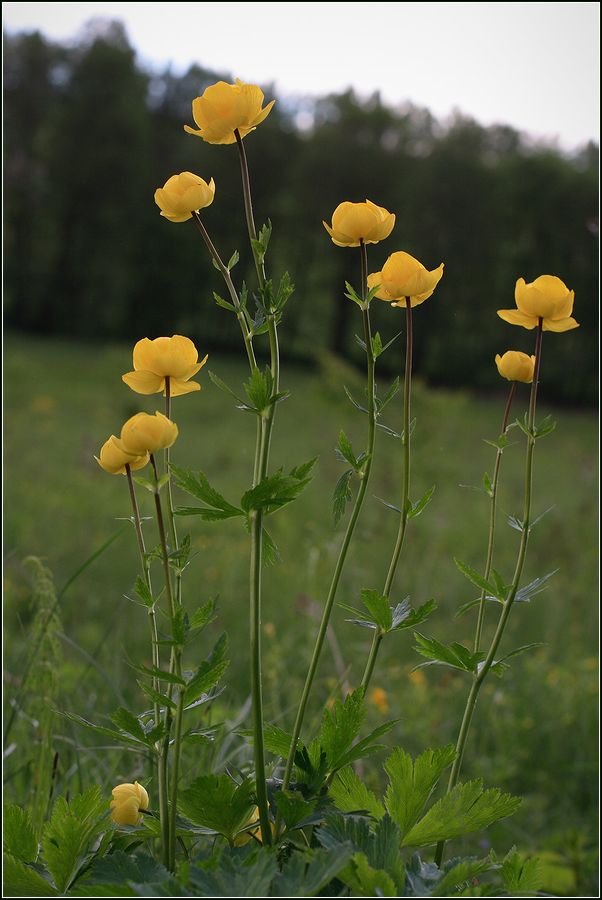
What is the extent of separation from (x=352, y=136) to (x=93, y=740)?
10.6 m

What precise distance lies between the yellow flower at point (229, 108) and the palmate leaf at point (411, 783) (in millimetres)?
596

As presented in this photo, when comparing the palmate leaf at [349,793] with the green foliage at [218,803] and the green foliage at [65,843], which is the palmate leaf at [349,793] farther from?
the green foliage at [65,843]

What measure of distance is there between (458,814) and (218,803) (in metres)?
0.21

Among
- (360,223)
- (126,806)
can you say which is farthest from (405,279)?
Result: (126,806)

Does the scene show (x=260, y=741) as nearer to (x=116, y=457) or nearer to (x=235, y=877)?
(x=235, y=877)

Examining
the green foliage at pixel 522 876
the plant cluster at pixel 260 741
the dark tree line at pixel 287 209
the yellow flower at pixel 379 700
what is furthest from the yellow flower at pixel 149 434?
the dark tree line at pixel 287 209

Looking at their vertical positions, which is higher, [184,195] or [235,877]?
[184,195]

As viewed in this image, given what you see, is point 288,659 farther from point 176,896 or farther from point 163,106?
point 163,106

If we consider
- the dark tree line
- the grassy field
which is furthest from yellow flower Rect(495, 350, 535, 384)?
the dark tree line

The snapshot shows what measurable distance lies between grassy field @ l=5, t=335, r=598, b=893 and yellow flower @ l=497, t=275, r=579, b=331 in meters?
0.19

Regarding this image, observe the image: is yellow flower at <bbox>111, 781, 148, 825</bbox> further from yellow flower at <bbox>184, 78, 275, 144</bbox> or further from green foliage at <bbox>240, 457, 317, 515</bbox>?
yellow flower at <bbox>184, 78, 275, 144</bbox>

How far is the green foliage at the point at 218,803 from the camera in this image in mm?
688

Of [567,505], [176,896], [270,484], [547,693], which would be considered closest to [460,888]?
[176,896]

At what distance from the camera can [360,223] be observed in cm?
78
